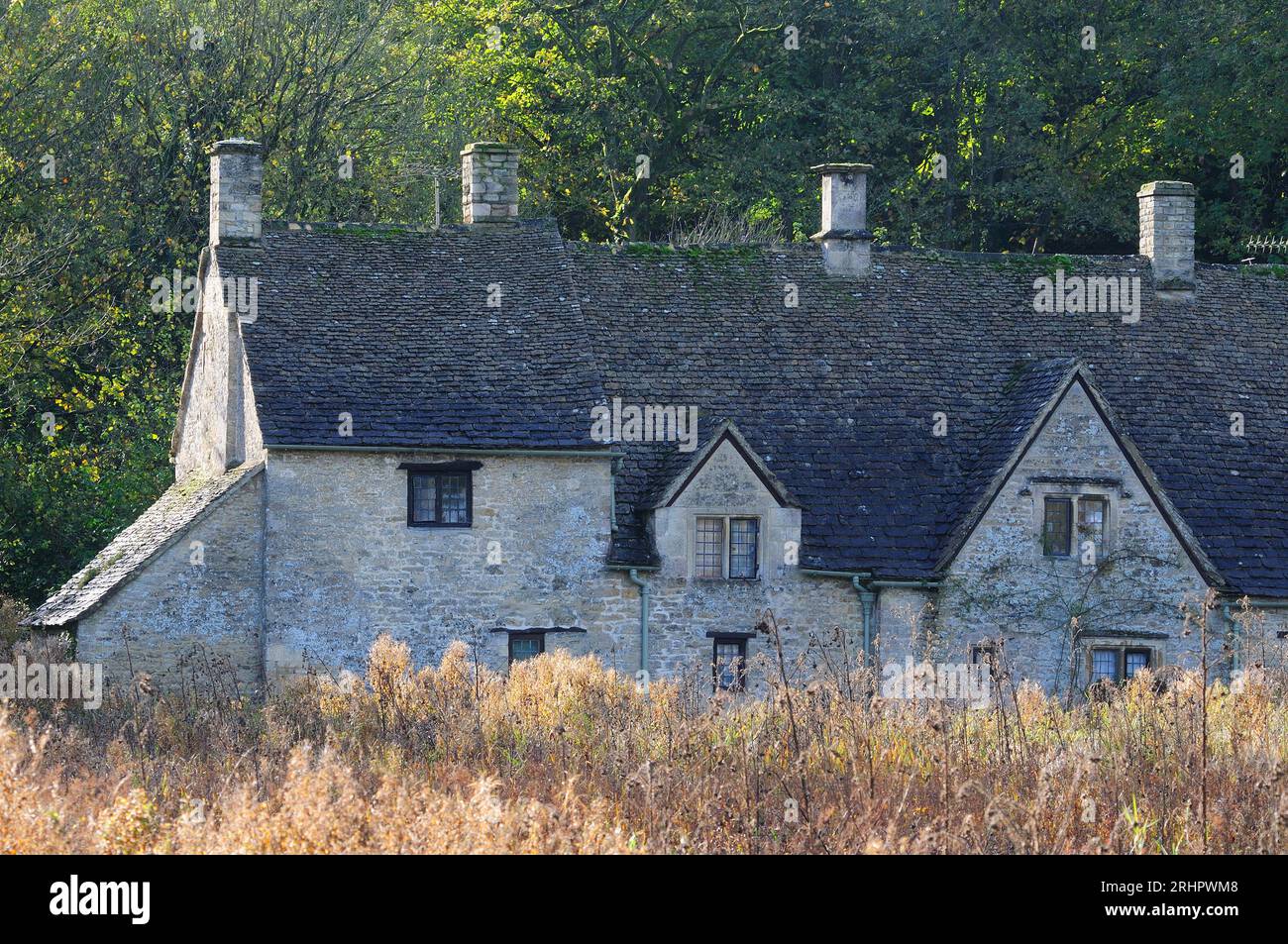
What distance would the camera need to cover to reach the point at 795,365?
29172 millimetres

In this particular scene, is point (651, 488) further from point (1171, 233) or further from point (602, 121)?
point (602, 121)

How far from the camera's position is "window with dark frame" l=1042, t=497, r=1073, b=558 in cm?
2655

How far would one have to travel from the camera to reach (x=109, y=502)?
1314 inches

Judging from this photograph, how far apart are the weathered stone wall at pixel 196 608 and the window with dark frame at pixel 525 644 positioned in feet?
11.6

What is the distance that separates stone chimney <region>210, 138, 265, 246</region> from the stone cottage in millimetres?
48

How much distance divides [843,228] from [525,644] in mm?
9633

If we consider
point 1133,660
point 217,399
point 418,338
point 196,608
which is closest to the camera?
point 196,608

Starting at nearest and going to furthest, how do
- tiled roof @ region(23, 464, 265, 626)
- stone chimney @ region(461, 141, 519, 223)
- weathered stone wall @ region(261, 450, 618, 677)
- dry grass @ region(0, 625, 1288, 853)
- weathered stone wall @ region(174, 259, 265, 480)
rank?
dry grass @ region(0, 625, 1288, 853) → tiled roof @ region(23, 464, 265, 626) → weathered stone wall @ region(261, 450, 618, 677) → weathered stone wall @ region(174, 259, 265, 480) → stone chimney @ region(461, 141, 519, 223)

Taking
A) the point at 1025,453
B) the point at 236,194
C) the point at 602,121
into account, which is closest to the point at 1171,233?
the point at 1025,453

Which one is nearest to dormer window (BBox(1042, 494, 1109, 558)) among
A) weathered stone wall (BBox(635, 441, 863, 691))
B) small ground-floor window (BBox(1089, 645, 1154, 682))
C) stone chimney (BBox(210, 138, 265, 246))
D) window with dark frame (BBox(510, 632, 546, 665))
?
small ground-floor window (BBox(1089, 645, 1154, 682))

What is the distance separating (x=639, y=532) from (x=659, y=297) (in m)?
4.93

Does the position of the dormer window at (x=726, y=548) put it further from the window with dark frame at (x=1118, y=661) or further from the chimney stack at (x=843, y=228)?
the chimney stack at (x=843, y=228)

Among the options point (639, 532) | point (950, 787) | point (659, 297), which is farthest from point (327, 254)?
point (950, 787)

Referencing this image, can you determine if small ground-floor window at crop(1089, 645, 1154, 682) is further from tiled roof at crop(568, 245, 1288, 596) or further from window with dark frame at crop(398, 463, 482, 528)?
window with dark frame at crop(398, 463, 482, 528)
